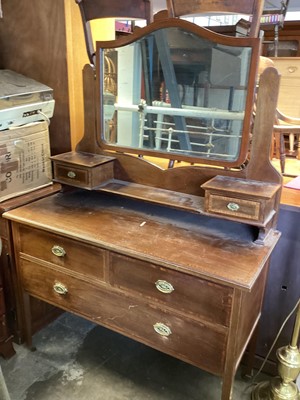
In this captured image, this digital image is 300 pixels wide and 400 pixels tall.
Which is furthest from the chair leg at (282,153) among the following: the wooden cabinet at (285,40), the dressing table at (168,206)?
the wooden cabinet at (285,40)

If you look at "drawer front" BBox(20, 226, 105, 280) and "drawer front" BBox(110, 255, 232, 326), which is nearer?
"drawer front" BBox(110, 255, 232, 326)

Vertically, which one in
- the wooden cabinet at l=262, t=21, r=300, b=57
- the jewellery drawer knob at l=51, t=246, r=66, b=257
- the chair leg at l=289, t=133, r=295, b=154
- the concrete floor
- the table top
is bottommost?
the concrete floor

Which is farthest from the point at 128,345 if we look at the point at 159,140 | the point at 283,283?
the point at 159,140

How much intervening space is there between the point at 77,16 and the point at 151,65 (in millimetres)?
481

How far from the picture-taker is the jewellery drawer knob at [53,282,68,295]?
4.82 feet

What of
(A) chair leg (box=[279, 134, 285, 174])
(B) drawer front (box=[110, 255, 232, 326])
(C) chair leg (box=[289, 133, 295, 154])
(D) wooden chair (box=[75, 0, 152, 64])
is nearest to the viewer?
(B) drawer front (box=[110, 255, 232, 326])

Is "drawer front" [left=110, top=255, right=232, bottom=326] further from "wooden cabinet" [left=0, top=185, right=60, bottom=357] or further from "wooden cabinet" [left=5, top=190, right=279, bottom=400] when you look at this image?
"wooden cabinet" [left=0, top=185, right=60, bottom=357]

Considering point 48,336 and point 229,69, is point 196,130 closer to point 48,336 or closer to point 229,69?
point 229,69

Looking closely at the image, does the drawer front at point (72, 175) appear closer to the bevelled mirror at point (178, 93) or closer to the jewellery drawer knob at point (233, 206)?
the bevelled mirror at point (178, 93)

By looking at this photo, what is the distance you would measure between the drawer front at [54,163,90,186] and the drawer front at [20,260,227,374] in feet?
1.22

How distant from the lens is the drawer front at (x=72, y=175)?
150 cm

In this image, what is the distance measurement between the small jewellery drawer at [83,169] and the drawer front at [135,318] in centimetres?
Result: 38

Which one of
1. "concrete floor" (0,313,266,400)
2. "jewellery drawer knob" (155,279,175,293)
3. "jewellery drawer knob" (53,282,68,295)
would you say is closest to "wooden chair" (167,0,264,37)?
"jewellery drawer knob" (155,279,175,293)

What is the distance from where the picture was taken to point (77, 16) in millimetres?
1663
